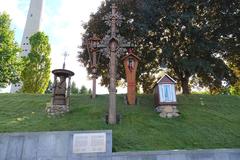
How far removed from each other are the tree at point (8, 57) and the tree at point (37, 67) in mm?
2578

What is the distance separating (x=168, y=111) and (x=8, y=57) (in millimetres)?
12967

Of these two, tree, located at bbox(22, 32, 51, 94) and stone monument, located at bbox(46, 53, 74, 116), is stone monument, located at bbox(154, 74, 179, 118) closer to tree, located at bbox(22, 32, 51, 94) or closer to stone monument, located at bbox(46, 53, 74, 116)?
stone monument, located at bbox(46, 53, 74, 116)

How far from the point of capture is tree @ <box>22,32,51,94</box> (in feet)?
75.7

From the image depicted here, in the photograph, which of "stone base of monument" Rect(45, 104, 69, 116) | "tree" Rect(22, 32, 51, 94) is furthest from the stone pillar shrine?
"tree" Rect(22, 32, 51, 94)

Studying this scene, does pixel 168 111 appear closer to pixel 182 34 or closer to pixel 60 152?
pixel 60 152

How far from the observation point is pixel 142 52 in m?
19.6

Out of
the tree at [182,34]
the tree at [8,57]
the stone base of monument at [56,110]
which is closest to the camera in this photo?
the stone base of monument at [56,110]

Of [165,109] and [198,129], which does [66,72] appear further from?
[198,129]

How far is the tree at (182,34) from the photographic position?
1731cm

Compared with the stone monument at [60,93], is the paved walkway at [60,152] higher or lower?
lower

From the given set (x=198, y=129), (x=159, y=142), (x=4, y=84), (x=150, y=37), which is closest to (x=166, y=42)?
(x=150, y=37)

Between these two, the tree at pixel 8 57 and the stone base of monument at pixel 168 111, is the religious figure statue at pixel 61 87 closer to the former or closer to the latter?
the stone base of monument at pixel 168 111

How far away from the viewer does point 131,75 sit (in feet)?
44.9

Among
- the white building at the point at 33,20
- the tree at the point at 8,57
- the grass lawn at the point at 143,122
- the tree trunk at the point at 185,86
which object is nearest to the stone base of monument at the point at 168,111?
the grass lawn at the point at 143,122
